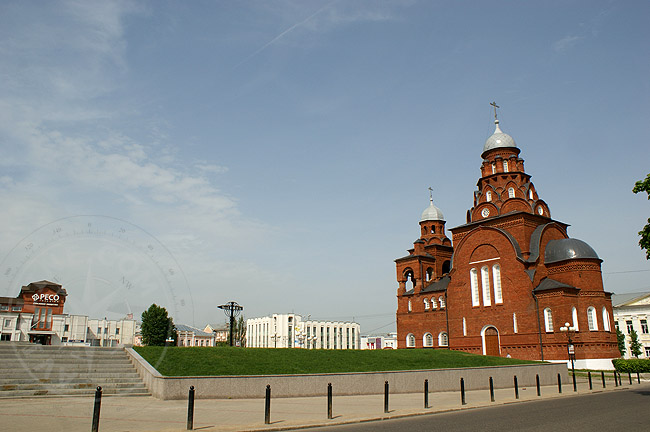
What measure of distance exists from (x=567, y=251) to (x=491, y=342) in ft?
36.6

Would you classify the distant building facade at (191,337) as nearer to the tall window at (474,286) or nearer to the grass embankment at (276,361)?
the tall window at (474,286)

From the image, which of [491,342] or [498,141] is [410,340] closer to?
[491,342]

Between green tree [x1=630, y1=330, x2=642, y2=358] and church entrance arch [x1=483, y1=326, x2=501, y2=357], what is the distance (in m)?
35.0

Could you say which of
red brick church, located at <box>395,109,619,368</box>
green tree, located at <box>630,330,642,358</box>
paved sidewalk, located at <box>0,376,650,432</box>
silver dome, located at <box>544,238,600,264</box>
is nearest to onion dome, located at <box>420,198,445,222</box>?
red brick church, located at <box>395,109,619,368</box>

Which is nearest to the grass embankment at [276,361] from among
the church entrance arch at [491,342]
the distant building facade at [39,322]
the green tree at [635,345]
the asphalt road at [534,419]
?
the asphalt road at [534,419]

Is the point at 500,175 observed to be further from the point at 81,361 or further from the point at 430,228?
the point at 81,361

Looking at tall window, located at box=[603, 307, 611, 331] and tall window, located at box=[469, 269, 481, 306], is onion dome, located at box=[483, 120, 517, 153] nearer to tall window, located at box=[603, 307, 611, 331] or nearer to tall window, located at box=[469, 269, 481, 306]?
tall window, located at box=[469, 269, 481, 306]

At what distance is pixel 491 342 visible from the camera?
45.4 m

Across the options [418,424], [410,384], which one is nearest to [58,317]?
[410,384]

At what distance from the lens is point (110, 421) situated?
40.1 feet

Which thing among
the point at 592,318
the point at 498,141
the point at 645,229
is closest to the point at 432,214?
the point at 498,141

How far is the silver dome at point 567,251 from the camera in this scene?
137 ft

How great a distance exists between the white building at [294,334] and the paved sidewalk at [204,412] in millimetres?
91962

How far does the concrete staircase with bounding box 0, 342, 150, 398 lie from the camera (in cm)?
1700
